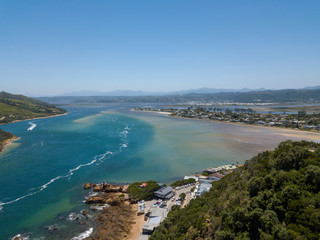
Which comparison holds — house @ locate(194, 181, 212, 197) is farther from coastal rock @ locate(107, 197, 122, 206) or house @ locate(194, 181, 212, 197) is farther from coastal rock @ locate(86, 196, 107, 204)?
coastal rock @ locate(86, 196, 107, 204)

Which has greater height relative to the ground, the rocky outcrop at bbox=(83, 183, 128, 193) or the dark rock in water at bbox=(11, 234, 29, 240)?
the rocky outcrop at bbox=(83, 183, 128, 193)

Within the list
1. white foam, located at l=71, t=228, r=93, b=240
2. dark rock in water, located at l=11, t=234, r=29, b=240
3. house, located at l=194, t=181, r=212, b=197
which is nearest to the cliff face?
dark rock in water, located at l=11, t=234, r=29, b=240

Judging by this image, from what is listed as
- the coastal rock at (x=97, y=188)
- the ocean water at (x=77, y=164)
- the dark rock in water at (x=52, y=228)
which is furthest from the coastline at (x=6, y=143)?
the dark rock in water at (x=52, y=228)

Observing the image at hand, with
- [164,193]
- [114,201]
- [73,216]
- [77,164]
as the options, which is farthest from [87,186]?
[164,193]

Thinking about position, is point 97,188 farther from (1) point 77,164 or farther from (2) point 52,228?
(1) point 77,164

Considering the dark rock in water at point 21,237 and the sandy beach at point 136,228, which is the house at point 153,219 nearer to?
the sandy beach at point 136,228

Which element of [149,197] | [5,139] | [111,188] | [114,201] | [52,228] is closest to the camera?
[52,228]
